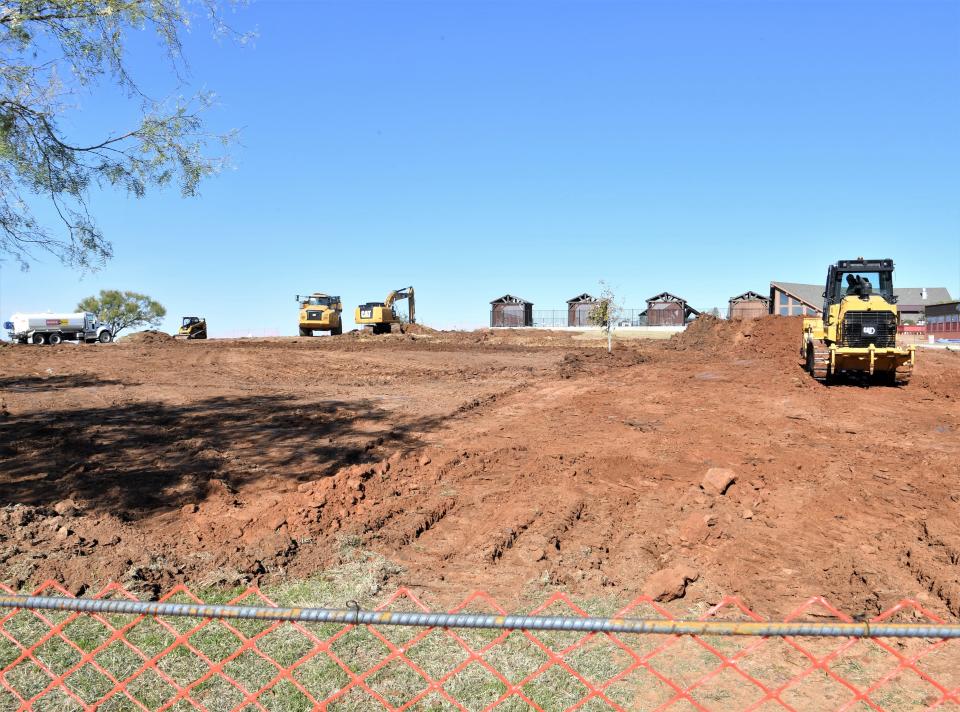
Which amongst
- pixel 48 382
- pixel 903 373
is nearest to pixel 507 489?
pixel 903 373

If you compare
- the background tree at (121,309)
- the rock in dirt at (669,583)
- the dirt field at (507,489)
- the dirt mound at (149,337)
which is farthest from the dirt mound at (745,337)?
the background tree at (121,309)

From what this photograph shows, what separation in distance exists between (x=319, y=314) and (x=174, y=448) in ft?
104

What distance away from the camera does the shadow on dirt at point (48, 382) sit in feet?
53.5

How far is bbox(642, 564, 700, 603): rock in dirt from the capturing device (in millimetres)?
5238

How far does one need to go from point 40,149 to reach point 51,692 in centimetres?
742

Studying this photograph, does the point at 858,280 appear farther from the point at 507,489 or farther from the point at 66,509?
the point at 66,509

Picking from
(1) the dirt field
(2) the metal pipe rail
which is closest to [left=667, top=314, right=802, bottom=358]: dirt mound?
(1) the dirt field

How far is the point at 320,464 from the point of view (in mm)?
9203

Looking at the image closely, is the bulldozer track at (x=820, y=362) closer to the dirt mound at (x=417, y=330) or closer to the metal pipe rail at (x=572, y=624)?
the metal pipe rail at (x=572, y=624)

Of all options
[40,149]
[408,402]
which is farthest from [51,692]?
[408,402]

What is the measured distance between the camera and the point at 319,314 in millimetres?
40719

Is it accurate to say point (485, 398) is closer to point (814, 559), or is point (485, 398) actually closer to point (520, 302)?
point (814, 559)

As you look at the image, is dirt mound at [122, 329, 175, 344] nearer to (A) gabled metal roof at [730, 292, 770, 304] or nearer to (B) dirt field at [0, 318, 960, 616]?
(B) dirt field at [0, 318, 960, 616]

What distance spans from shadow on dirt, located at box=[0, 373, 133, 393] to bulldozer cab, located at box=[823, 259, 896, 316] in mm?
18268
